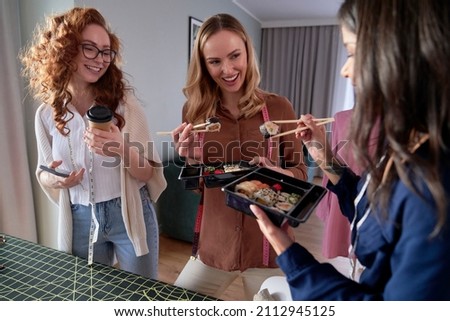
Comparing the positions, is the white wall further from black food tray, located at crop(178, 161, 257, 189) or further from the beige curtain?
black food tray, located at crop(178, 161, 257, 189)

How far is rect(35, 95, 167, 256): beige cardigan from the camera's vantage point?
1149 millimetres

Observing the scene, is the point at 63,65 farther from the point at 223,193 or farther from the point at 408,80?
the point at 408,80

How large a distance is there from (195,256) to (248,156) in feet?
1.43

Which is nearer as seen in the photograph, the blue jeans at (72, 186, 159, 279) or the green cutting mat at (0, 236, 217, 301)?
the green cutting mat at (0, 236, 217, 301)

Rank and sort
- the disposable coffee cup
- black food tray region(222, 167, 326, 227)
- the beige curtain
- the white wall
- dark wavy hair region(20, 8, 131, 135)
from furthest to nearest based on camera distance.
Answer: the white wall
the beige curtain
dark wavy hair region(20, 8, 131, 135)
the disposable coffee cup
black food tray region(222, 167, 326, 227)

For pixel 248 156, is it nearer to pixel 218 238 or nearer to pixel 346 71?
pixel 218 238

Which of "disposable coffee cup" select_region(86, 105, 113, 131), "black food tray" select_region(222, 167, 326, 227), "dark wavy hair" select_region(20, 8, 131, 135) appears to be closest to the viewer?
"black food tray" select_region(222, 167, 326, 227)

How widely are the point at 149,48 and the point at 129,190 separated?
1734 millimetres

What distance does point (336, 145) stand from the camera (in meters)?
1.23

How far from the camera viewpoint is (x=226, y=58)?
117cm

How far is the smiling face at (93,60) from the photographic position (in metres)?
1.11

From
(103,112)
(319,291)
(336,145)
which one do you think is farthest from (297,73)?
(319,291)

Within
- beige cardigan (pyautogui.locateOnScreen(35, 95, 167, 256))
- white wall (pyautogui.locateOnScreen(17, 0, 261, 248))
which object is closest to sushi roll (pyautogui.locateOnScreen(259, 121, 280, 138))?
beige cardigan (pyautogui.locateOnScreen(35, 95, 167, 256))

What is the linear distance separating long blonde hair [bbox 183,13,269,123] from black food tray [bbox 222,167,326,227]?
321 millimetres
